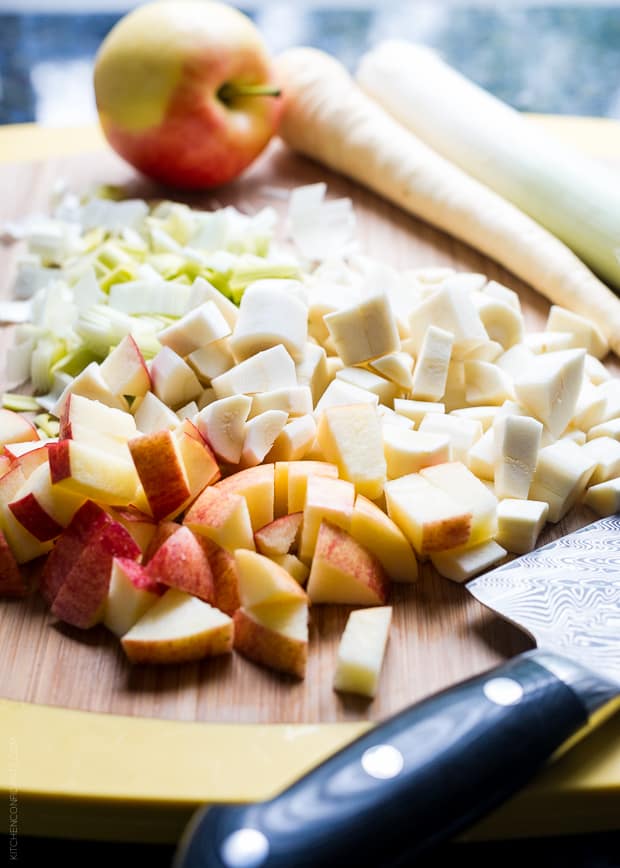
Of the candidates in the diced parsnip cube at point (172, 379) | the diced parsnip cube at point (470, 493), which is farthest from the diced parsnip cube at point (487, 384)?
the diced parsnip cube at point (172, 379)

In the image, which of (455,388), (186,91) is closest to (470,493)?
(455,388)

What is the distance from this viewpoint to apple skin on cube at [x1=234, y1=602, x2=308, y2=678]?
3.68 ft

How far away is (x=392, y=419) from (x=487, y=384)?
19cm

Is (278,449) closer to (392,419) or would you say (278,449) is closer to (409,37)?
(392,419)

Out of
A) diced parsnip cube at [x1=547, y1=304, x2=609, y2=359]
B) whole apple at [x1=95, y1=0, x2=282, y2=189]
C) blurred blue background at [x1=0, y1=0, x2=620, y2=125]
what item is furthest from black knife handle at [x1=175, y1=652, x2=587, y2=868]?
blurred blue background at [x1=0, y1=0, x2=620, y2=125]

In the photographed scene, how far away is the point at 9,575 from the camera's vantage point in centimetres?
124

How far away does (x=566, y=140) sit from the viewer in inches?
91.4

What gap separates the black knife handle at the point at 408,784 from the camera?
0.81 m

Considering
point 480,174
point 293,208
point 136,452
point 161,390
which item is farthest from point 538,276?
point 136,452

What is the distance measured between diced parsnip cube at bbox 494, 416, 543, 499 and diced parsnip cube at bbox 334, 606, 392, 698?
28 centimetres

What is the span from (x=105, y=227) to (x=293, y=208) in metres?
0.40

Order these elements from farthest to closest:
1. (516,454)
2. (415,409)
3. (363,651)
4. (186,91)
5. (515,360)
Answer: (186,91) < (515,360) < (415,409) < (516,454) < (363,651)

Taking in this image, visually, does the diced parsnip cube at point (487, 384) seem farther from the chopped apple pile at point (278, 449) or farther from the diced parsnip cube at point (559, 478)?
the diced parsnip cube at point (559, 478)

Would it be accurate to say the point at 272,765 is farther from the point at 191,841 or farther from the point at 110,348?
the point at 110,348
